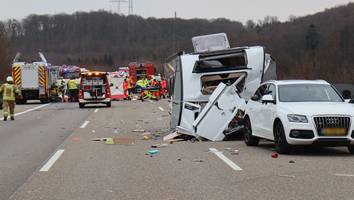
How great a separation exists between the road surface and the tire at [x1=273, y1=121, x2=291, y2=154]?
194mm

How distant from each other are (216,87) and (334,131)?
5.73m

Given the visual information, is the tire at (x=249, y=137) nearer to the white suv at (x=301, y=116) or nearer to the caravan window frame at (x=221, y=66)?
the white suv at (x=301, y=116)

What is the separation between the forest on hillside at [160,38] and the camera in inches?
3492

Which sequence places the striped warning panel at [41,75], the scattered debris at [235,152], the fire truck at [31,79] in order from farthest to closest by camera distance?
1. the striped warning panel at [41,75]
2. the fire truck at [31,79]
3. the scattered debris at [235,152]

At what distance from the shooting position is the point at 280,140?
43.7ft

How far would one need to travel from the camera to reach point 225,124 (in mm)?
16875

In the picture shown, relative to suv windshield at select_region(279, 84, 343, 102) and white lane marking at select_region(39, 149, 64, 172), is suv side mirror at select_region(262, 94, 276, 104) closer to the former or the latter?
suv windshield at select_region(279, 84, 343, 102)

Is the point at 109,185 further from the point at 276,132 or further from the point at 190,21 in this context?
the point at 190,21

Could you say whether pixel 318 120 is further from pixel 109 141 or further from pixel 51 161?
pixel 109 141

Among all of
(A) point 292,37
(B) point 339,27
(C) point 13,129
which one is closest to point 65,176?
(C) point 13,129

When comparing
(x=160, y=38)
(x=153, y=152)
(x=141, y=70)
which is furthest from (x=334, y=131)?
(x=160, y=38)

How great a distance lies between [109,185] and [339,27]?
82.6 m

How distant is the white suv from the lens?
12719 millimetres

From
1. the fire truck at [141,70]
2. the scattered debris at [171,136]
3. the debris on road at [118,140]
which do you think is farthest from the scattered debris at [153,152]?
the fire truck at [141,70]
